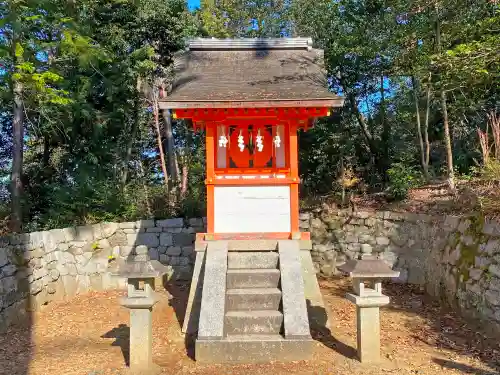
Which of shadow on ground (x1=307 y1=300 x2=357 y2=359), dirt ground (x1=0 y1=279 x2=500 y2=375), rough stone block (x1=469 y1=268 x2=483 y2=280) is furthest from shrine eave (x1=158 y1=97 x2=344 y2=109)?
dirt ground (x1=0 y1=279 x2=500 y2=375)

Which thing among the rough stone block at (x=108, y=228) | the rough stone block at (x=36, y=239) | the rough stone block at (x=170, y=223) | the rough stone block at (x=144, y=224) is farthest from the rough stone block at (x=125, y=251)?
the rough stone block at (x=36, y=239)

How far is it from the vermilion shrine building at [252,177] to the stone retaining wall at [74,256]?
37.0 inches

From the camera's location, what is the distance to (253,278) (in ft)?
17.8

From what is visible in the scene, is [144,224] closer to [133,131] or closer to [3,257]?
[3,257]

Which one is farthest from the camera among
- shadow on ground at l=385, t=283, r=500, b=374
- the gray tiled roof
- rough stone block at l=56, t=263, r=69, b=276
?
rough stone block at l=56, t=263, r=69, b=276

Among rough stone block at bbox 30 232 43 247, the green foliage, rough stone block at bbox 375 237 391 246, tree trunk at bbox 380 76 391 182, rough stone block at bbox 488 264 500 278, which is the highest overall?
tree trunk at bbox 380 76 391 182

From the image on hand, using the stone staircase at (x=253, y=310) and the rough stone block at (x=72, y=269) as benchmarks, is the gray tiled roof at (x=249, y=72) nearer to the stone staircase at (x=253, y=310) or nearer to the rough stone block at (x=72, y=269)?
the stone staircase at (x=253, y=310)

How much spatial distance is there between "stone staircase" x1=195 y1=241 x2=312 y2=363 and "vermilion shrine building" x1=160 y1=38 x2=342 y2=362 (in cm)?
1

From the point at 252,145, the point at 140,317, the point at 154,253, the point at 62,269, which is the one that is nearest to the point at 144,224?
the point at 154,253

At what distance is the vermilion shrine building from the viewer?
5.04 m

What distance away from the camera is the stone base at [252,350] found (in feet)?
14.5

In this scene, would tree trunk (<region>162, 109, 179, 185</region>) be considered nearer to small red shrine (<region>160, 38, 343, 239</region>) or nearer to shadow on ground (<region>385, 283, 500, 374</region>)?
small red shrine (<region>160, 38, 343, 239</region>)

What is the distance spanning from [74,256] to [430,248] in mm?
6724

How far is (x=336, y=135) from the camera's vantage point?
1141 cm
